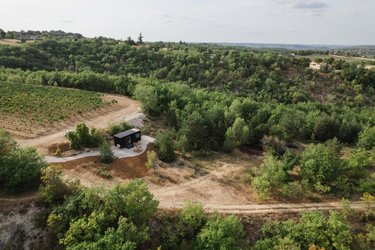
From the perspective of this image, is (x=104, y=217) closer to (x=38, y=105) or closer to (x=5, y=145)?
(x=5, y=145)

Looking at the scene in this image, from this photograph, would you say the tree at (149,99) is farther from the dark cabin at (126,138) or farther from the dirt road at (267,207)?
the dirt road at (267,207)

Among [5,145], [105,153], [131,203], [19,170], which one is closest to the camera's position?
[131,203]

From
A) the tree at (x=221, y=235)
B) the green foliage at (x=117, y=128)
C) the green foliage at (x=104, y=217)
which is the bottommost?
the tree at (x=221, y=235)

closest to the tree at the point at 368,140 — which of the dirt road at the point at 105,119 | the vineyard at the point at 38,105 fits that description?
the dirt road at the point at 105,119

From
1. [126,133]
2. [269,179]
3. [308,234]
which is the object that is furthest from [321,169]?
[126,133]

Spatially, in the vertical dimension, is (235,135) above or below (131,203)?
above

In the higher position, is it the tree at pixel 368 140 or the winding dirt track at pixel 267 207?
the tree at pixel 368 140

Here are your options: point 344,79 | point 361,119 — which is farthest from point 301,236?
point 344,79
